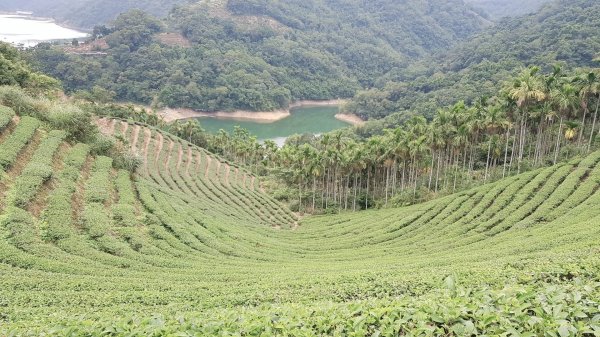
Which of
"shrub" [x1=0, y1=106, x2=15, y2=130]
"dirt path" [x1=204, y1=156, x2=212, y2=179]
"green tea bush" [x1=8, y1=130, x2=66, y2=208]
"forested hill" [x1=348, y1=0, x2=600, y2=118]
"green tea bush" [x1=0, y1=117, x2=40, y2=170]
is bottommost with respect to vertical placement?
"dirt path" [x1=204, y1=156, x2=212, y2=179]

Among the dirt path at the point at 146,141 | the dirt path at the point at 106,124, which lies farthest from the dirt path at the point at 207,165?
the dirt path at the point at 106,124

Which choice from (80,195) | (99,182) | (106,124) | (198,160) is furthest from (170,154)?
(80,195)

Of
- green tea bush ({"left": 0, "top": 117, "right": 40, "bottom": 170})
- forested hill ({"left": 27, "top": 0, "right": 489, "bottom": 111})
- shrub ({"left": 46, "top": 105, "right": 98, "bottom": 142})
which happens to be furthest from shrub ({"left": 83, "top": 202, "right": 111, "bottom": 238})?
forested hill ({"left": 27, "top": 0, "right": 489, "bottom": 111})

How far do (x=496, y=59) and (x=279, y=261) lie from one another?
431 feet

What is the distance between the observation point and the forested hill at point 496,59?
108 meters

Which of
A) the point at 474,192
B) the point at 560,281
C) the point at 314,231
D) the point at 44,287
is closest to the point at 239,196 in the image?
the point at 314,231

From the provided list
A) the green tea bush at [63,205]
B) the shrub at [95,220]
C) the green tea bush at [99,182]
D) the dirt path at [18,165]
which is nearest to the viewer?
the green tea bush at [63,205]

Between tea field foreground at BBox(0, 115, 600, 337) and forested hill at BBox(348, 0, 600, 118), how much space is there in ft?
252

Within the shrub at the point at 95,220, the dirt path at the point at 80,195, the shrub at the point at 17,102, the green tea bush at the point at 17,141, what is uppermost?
the shrub at the point at 17,102

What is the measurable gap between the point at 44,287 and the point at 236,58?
166883 mm

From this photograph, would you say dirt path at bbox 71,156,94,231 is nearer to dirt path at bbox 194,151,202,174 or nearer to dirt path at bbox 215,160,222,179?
dirt path at bbox 194,151,202,174

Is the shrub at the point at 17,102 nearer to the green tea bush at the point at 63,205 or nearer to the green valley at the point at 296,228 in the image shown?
the green valley at the point at 296,228

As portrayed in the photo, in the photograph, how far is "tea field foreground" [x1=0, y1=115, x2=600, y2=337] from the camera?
7245 millimetres

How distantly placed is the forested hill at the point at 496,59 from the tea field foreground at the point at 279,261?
252ft
